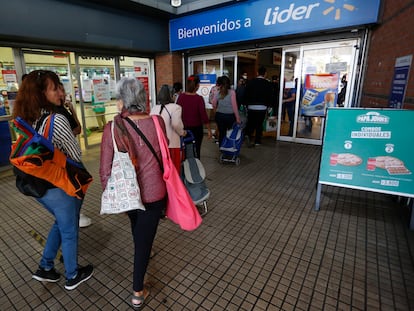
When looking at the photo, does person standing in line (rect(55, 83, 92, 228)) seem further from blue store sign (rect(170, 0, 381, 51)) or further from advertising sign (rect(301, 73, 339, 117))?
advertising sign (rect(301, 73, 339, 117))

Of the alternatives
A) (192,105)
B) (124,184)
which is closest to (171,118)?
(192,105)

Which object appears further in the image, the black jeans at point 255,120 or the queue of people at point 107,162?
the black jeans at point 255,120

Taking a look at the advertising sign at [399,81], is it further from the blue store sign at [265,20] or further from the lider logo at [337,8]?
the lider logo at [337,8]

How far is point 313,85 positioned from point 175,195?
5.30 meters

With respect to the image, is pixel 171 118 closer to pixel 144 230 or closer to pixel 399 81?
pixel 144 230

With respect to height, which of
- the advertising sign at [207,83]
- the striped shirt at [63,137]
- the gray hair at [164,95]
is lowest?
the striped shirt at [63,137]

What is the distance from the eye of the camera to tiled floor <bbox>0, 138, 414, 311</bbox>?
189 centimetres

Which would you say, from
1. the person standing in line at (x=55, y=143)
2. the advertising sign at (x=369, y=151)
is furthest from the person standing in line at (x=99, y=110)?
the advertising sign at (x=369, y=151)

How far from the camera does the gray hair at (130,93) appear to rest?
1.53 m

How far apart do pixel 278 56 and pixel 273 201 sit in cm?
1104

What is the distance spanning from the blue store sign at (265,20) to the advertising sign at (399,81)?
149 centimetres

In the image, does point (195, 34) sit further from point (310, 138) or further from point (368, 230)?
point (368, 230)

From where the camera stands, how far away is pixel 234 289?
6.47 ft

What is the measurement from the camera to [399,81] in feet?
10.8
